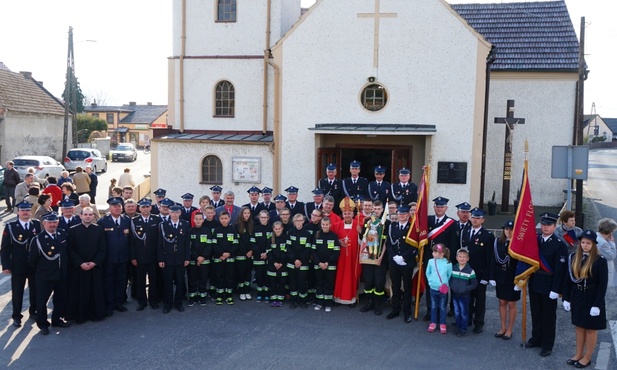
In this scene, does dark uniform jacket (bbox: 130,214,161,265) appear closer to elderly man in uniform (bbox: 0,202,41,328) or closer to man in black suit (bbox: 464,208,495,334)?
elderly man in uniform (bbox: 0,202,41,328)

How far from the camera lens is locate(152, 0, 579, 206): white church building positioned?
15422mm

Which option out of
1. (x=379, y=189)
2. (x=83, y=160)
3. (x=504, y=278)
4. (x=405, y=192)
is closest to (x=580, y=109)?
(x=405, y=192)

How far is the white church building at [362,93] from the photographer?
15.4 metres

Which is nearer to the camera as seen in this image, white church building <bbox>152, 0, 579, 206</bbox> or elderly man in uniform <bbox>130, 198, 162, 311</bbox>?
elderly man in uniform <bbox>130, 198, 162, 311</bbox>

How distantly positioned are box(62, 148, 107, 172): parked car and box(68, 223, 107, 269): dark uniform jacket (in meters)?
23.7

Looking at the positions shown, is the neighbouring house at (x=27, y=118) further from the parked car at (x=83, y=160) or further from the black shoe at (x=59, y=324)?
the black shoe at (x=59, y=324)

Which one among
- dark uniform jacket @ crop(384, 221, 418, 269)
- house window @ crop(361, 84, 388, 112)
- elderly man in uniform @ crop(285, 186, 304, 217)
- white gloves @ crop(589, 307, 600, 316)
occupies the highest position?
house window @ crop(361, 84, 388, 112)

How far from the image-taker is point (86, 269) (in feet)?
29.7

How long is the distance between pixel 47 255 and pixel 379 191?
6.72m

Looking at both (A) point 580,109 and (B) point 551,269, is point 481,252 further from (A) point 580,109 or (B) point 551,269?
(A) point 580,109

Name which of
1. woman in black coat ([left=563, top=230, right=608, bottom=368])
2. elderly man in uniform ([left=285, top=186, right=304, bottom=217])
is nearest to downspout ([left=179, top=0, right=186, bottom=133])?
elderly man in uniform ([left=285, top=186, right=304, bottom=217])

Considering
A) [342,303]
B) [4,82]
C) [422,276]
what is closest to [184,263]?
[342,303]

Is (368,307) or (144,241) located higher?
(144,241)

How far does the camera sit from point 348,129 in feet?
50.9
